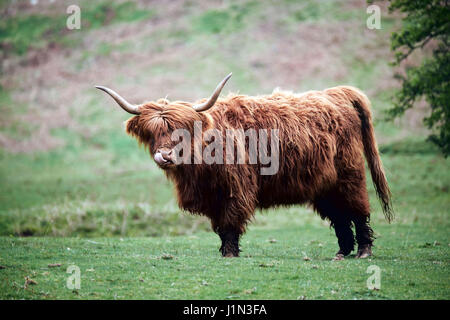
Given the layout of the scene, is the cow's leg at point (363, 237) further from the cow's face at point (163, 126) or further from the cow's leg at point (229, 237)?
the cow's face at point (163, 126)

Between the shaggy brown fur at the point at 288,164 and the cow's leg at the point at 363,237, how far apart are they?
14 millimetres

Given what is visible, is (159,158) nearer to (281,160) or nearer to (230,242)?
(230,242)

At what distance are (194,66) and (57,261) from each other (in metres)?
28.0

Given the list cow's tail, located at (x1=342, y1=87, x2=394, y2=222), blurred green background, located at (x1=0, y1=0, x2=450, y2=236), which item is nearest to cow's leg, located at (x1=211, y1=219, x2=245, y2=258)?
cow's tail, located at (x1=342, y1=87, x2=394, y2=222)

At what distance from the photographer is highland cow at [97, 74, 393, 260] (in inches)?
284

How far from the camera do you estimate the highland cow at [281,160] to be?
7.22 meters

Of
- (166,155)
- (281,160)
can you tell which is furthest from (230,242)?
(166,155)

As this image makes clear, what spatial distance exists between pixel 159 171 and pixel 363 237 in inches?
628

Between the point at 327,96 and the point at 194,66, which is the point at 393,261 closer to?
the point at 327,96

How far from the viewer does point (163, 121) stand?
709 centimetres

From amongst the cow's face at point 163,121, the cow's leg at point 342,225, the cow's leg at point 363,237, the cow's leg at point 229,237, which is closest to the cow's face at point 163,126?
the cow's face at point 163,121

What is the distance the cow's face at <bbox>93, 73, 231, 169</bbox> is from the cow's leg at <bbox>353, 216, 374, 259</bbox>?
276 cm

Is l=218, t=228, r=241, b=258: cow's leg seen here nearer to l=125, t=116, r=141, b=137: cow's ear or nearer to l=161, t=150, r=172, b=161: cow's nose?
l=161, t=150, r=172, b=161: cow's nose

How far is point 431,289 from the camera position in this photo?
5.69 meters
